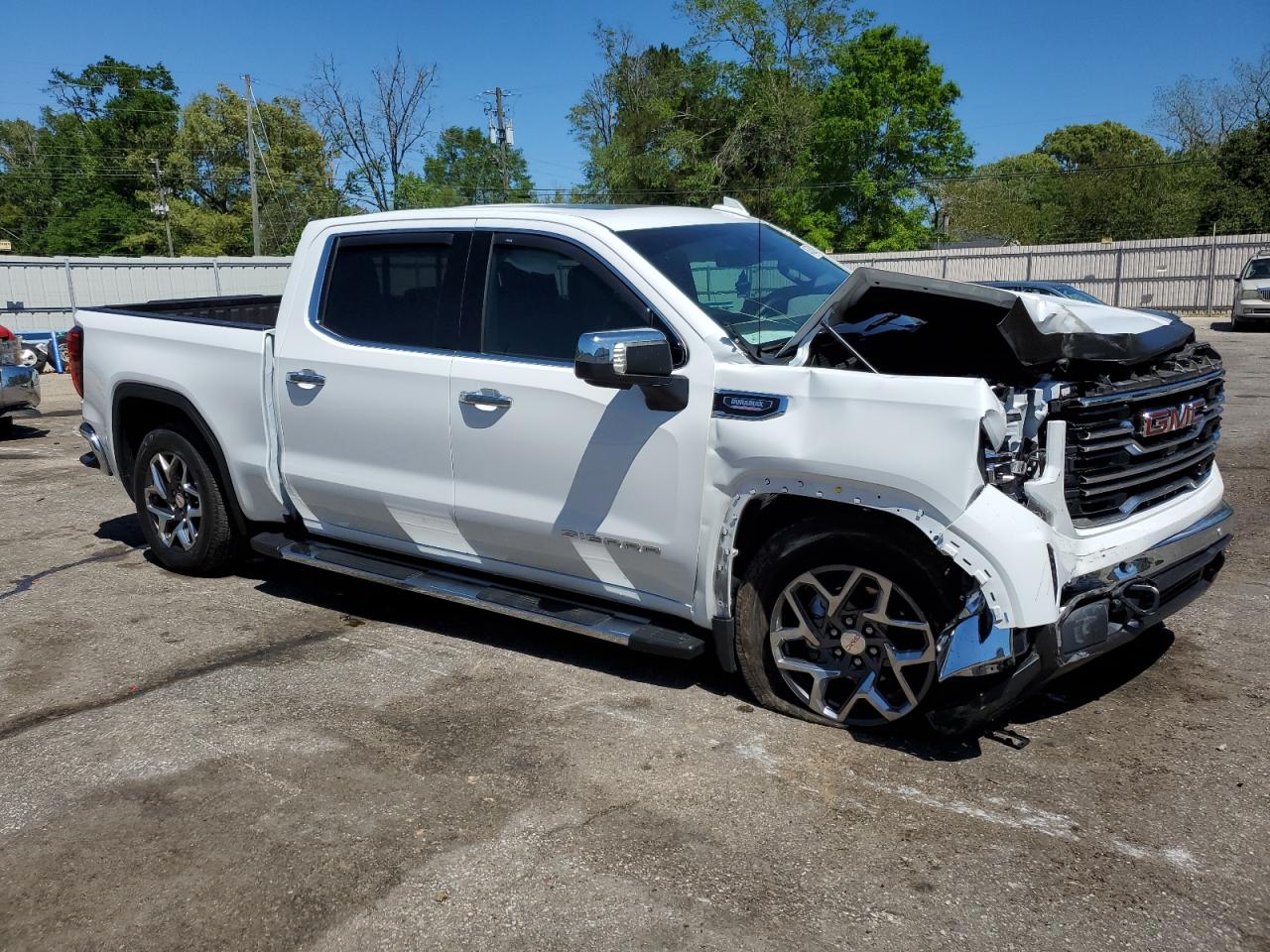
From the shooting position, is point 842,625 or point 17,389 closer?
point 842,625

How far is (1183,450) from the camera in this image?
420 centimetres

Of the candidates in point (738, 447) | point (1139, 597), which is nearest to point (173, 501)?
point (738, 447)

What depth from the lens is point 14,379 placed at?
36.9 ft

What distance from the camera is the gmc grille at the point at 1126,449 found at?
12.0 feet

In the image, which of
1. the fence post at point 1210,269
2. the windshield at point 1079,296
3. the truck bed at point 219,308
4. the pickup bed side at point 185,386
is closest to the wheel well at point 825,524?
the pickup bed side at point 185,386

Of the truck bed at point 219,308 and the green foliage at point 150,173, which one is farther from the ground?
the green foliage at point 150,173

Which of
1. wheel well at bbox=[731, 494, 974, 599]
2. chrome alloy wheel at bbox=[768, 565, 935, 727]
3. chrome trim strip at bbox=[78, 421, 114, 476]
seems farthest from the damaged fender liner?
chrome trim strip at bbox=[78, 421, 114, 476]

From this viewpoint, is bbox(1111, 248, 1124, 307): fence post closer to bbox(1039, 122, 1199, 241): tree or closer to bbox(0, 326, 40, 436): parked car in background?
bbox(1039, 122, 1199, 241): tree

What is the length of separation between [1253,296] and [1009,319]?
23693 millimetres

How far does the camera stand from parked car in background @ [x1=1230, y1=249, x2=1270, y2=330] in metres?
23.6

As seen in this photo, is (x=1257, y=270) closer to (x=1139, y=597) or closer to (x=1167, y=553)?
(x=1167, y=553)

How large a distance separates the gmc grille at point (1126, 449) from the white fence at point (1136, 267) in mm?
28608

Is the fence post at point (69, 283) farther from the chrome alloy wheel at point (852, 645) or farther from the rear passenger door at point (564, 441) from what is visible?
the chrome alloy wheel at point (852, 645)

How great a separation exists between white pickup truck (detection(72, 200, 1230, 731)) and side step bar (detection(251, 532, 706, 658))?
0.02 metres
